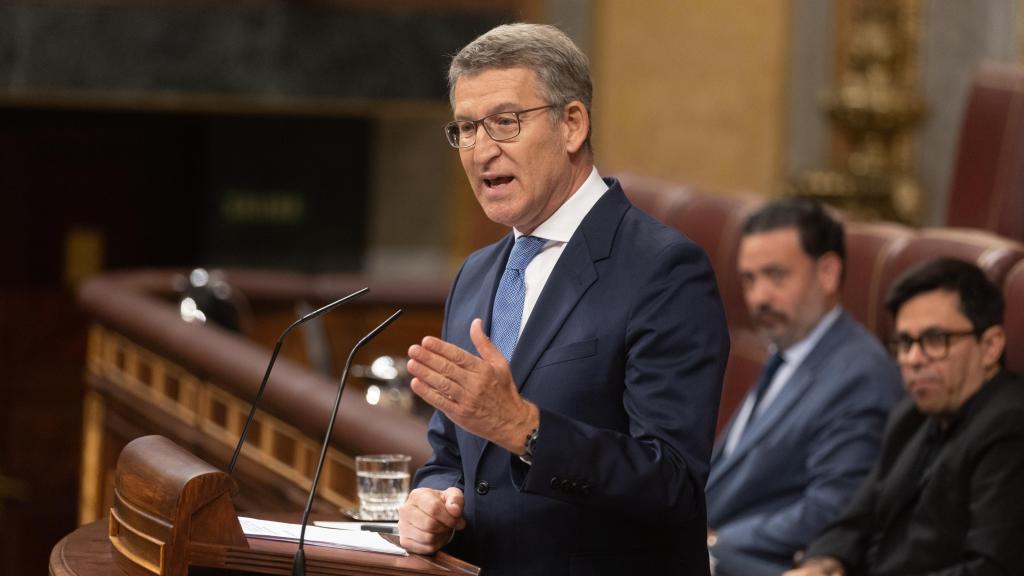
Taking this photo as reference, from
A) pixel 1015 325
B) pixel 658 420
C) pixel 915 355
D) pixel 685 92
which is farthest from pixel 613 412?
pixel 685 92

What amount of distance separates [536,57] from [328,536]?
24.2 inches

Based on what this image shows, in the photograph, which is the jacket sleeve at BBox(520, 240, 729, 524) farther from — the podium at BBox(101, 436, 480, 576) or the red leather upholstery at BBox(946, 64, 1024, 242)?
the red leather upholstery at BBox(946, 64, 1024, 242)

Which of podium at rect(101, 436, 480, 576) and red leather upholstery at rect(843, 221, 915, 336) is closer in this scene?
podium at rect(101, 436, 480, 576)

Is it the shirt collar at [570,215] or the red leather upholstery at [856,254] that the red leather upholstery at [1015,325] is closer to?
the red leather upholstery at [856,254]

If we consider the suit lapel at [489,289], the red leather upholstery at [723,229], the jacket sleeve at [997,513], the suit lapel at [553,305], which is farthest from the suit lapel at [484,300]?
the red leather upholstery at [723,229]

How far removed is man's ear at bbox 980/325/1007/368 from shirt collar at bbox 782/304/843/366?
1.84 ft

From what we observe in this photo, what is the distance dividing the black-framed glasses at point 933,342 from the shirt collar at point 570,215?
3.65 feet

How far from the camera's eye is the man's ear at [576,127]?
1.87m

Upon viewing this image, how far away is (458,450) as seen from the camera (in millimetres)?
2045

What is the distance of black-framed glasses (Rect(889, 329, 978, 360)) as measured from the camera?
2.80 metres

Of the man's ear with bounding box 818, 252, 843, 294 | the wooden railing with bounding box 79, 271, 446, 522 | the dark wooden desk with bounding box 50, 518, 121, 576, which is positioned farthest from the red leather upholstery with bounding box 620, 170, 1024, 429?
the dark wooden desk with bounding box 50, 518, 121, 576

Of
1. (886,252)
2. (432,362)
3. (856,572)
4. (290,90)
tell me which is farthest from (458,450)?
(290,90)

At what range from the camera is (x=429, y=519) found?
1.83m

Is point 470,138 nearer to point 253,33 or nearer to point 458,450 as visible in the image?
point 458,450
